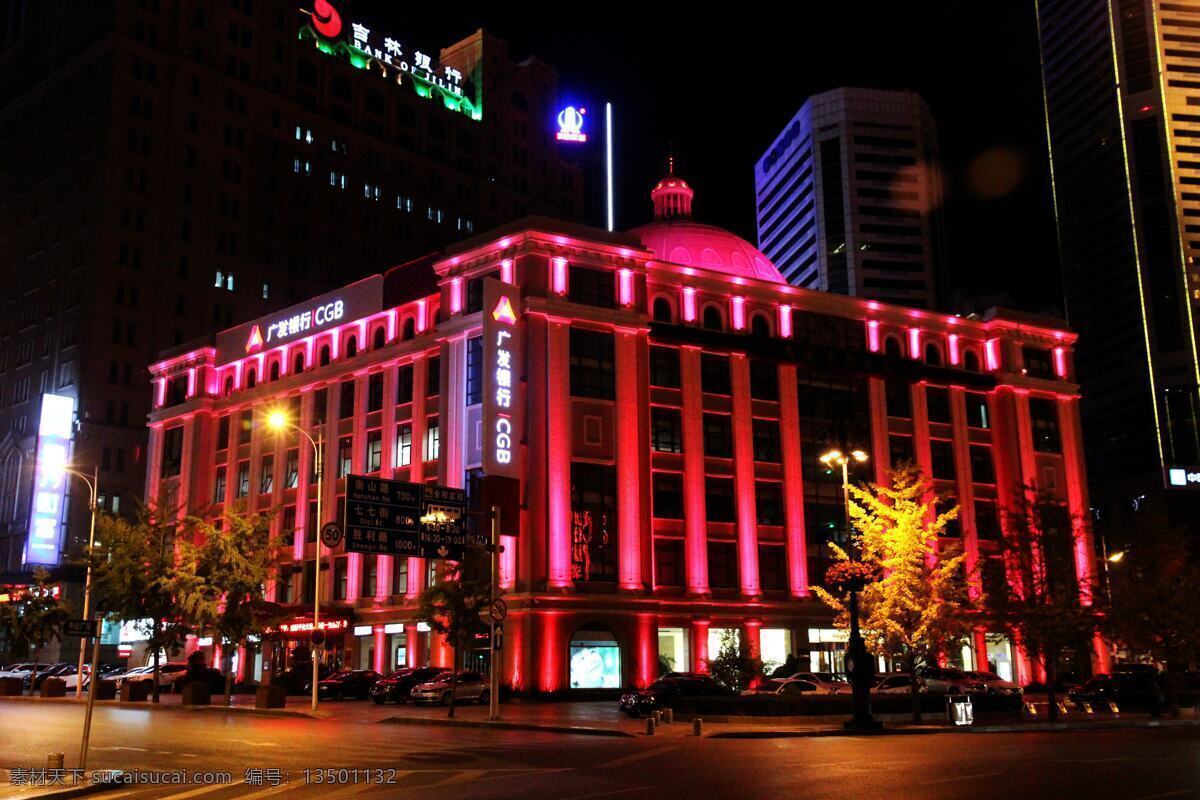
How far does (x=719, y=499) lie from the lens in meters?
66.9

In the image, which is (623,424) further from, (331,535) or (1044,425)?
(1044,425)

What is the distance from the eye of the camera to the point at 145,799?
1761 centimetres

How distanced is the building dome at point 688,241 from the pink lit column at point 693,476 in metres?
8.07

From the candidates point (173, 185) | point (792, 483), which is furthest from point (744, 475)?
point (173, 185)

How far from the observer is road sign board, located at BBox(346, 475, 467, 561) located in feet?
141

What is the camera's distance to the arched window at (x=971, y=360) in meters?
79.3

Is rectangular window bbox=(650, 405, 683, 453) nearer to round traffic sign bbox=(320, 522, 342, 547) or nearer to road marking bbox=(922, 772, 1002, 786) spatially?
round traffic sign bbox=(320, 522, 342, 547)

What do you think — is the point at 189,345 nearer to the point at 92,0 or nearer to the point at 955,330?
the point at 92,0

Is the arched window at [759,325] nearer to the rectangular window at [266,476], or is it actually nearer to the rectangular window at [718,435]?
the rectangular window at [718,435]

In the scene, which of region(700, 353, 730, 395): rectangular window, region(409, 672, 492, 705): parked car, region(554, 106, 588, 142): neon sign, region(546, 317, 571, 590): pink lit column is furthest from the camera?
region(554, 106, 588, 142): neon sign

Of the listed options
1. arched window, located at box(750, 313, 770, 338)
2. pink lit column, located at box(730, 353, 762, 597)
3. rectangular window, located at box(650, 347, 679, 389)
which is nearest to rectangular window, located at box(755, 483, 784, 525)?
pink lit column, located at box(730, 353, 762, 597)

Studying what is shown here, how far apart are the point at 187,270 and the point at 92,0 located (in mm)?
28798

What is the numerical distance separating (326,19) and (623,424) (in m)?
80.8

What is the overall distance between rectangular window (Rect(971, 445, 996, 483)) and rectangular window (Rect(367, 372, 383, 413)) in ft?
132
